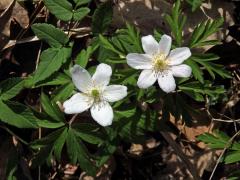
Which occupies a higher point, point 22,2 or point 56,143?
point 22,2

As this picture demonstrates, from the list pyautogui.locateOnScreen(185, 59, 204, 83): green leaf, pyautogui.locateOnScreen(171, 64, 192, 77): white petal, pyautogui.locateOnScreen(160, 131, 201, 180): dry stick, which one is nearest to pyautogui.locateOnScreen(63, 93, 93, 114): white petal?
pyautogui.locateOnScreen(171, 64, 192, 77): white petal

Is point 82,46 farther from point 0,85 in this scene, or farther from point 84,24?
point 0,85

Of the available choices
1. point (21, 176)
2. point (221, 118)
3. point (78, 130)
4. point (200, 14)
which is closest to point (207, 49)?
point (200, 14)

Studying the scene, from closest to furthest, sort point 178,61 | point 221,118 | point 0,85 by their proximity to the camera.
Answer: point 178,61 → point 0,85 → point 221,118

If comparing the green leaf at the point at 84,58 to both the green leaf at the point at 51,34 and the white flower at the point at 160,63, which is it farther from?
the white flower at the point at 160,63

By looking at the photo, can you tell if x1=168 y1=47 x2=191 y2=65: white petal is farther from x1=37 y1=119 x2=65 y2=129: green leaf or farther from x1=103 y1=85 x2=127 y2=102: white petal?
x1=37 y1=119 x2=65 y2=129: green leaf

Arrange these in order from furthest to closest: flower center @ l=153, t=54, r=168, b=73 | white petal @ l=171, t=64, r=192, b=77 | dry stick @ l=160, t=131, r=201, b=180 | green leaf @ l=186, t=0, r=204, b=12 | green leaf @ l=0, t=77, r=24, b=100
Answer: dry stick @ l=160, t=131, r=201, b=180
green leaf @ l=186, t=0, r=204, b=12
green leaf @ l=0, t=77, r=24, b=100
flower center @ l=153, t=54, r=168, b=73
white petal @ l=171, t=64, r=192, b=77

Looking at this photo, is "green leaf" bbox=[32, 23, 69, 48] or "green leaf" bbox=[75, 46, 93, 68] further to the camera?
"green leaf" bbox=[32, 23, 69, 48]
